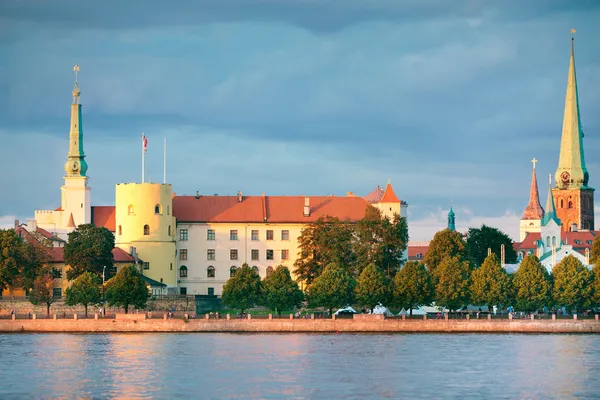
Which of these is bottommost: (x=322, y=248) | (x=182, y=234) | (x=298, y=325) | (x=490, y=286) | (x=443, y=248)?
(x=298, y=325)

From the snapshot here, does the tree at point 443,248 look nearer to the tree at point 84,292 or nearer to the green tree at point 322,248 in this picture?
the green tree at point 322,248

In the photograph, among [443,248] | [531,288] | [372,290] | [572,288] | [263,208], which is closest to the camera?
[372,290]

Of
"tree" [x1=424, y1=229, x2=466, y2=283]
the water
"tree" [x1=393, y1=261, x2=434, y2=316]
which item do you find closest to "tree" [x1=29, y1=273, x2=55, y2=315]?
the water

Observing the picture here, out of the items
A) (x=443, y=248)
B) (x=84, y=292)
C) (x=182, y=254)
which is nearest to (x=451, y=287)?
(x=443, y=248)

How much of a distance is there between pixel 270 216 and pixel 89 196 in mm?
19923

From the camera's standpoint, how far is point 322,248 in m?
130

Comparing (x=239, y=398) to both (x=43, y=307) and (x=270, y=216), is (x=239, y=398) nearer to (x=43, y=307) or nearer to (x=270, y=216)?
(x=43, y=307)

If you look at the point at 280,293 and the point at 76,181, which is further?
the point at 76,181

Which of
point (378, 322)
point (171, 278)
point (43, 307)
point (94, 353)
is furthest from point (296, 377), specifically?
point (171, 278)

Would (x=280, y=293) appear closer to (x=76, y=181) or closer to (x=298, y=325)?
(x=298, y=325)

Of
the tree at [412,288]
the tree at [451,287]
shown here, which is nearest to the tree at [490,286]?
the tree at [451,287]

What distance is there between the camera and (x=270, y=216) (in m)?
144

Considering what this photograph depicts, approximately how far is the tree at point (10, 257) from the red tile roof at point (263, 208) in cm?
2207

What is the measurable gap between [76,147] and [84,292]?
3932cm
